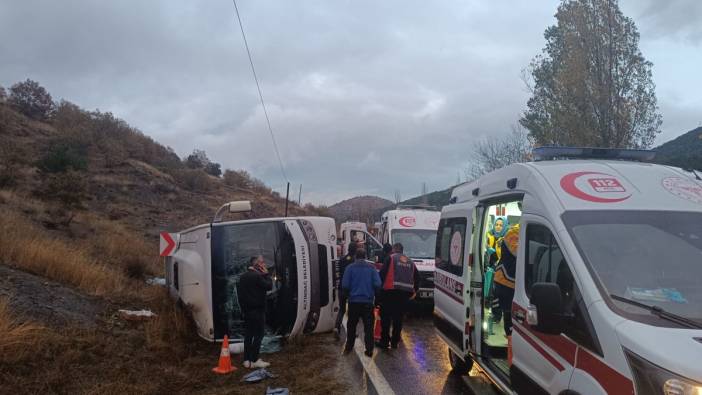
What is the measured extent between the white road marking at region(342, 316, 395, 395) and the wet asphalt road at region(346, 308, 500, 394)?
2.0 inches

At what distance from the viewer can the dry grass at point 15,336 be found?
6.05 metres

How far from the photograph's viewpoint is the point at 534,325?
3750 mm

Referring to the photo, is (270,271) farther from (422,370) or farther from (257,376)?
(422,370)

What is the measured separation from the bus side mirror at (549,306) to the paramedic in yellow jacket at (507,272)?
2308 mm

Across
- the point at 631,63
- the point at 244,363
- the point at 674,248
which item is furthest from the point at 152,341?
the point at 631,63

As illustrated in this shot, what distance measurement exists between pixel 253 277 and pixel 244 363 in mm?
1254

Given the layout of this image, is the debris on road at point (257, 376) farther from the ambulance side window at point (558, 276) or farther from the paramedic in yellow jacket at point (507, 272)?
the ambulance side window at point (558, 276)

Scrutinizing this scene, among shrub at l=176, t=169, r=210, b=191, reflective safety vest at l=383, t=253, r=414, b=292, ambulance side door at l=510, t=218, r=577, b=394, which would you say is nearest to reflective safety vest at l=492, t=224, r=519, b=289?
ambulance side door at l=510, t=218, r=577, b=394

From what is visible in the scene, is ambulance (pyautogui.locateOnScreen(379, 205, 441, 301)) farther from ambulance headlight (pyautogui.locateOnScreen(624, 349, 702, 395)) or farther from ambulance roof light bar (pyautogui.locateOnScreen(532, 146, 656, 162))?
ambulance headlight (pyautogui.locateOnScreen(624, 349, 702, 395))

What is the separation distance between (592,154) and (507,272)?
1.60 meters

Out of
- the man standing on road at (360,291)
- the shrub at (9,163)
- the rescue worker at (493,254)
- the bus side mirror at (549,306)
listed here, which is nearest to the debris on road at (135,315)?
the man standing on road at (360,291)

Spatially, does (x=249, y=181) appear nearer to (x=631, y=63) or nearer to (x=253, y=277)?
(x=631, y=63)

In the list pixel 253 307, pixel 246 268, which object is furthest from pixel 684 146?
pixel 253 307

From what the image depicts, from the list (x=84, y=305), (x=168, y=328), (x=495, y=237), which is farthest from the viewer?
(x=84, y=305)
